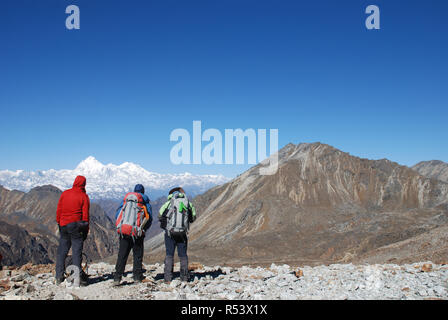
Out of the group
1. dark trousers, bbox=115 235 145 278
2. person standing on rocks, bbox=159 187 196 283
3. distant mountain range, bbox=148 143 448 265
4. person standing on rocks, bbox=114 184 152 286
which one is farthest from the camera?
distant mountain range, bbox=148 143 448 265

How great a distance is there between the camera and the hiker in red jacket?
8.05m

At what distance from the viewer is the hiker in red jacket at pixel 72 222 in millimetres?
8055

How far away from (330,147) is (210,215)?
31.7 meters

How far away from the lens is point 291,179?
65.9 m

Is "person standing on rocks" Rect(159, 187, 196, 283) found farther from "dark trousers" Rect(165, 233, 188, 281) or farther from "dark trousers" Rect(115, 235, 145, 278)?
"dark trousers" Rect(115, 235, 145, 278)

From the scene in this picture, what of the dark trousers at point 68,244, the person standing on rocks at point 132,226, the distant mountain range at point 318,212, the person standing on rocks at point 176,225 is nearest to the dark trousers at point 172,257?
the person standing on rocks at point 176,225

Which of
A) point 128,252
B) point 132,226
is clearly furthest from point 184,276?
point 132,226

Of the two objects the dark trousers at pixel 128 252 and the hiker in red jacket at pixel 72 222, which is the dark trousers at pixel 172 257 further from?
the hiker in red jacket at pixel 72 222

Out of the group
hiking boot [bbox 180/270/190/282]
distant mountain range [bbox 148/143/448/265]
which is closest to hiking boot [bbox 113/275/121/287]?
hiking boot [bbox 180/270/190/282]

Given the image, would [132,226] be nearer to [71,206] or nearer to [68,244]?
[71,206]

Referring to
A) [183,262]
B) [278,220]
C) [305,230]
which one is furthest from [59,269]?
[278,220]

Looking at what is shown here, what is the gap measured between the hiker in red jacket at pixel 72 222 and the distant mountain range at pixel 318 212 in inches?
789

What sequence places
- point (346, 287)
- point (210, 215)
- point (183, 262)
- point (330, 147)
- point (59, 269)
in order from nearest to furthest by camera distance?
1. point (346, 287)
2. point (59, 269)
3. point (183, 262)
4. point (210, 215)
5. point (330, 147)
